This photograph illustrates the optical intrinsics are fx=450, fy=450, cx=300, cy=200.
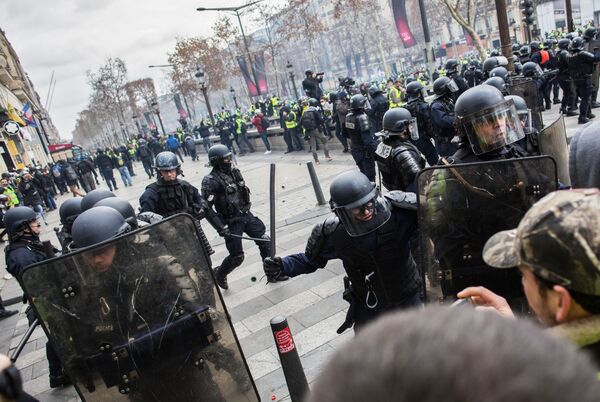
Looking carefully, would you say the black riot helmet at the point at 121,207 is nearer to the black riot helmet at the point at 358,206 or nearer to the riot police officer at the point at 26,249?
the riot police officer at the point at 26,249

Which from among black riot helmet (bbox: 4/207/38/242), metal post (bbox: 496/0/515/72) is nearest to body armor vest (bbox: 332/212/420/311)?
black riot helmet (bbox: 4/207/38/242)

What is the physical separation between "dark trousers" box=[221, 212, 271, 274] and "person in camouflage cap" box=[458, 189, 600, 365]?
4730mm

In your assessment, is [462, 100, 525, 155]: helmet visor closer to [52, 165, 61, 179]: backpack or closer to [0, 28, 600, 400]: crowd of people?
[0, 28, 600, 400]: crowd of people

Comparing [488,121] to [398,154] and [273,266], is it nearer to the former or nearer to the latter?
[398,154]

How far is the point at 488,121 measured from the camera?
3.19 meters

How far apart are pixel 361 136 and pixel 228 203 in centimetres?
356

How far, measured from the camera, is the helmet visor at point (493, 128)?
3133 mm

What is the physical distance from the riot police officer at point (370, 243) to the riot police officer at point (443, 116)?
416 centimetres

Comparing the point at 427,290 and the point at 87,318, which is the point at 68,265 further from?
the point at 427,290

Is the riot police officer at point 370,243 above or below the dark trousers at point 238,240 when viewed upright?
above

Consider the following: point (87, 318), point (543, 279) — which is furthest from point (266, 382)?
point (543, 279)

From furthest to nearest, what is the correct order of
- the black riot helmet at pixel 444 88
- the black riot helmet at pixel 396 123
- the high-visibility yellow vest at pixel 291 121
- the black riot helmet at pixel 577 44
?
the high-visibility yellow vest at pixel 291 121 → the black riot helmet at pixel 577 44 → the black riot helmet at pixel 444 88 → the black riot helmet at pixel 396 123

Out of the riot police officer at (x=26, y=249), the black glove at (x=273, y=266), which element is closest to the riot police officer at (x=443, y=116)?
the black glove at (x=273, y=266)

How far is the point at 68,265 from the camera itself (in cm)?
220
